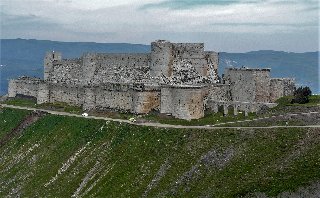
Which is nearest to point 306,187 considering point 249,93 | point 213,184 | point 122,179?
point 213,184

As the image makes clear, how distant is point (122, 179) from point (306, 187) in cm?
1985

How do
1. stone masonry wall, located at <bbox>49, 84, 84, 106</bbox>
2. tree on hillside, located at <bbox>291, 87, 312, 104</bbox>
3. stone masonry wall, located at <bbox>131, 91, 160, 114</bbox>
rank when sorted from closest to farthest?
tree on hillside, located at <bbox>291, 87, 312, 104</bbox> < stone masonry wall, located at <bbox>131, 91, 160, 114</bbox> < stone masonry wall, located at <bbox>49, 84, 84, 106</bbox>

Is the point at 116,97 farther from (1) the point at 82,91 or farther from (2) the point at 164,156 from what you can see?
(2) the point at 164,156

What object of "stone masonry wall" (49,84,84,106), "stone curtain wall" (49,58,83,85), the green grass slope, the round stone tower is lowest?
the green grass slope

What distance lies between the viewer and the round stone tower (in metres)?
82.1

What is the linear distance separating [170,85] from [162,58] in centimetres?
866

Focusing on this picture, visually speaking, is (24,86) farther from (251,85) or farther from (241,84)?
(251,85)

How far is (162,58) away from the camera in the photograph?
8231cm

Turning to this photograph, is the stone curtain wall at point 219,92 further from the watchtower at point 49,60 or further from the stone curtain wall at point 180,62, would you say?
the watchtower at point 49,60

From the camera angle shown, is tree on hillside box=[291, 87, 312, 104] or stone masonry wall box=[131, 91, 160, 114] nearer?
tree on hillside box=[291, 87, 312, 104]

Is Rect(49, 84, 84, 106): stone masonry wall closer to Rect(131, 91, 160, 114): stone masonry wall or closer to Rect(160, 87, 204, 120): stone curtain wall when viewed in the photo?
Rect(131, 91, 160, 114): stone masonry wall

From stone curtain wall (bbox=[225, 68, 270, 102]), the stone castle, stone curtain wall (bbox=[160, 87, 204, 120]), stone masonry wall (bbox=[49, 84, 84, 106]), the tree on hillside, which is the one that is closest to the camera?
stone curtain wall (bbox=[160, 87, 204, 120])

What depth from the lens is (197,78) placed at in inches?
3295

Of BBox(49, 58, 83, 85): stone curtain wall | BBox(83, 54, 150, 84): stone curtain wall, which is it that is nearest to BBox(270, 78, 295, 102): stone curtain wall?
BBox(83, 54, 150, 84): stone curtain wall
